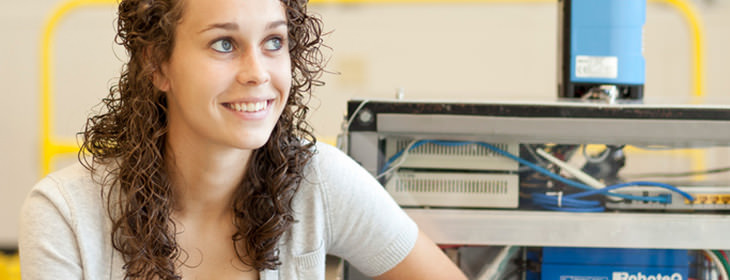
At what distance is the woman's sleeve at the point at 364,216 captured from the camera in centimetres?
107

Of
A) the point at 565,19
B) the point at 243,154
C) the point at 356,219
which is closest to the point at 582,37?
the point at 565,19

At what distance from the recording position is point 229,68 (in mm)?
939

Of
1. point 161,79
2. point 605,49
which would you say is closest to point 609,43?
point 605,49

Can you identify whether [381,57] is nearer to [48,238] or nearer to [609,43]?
[609,43]

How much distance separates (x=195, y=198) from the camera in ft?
3.62

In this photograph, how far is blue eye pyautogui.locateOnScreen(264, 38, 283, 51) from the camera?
98cm

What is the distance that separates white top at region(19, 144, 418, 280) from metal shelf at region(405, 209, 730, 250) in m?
0.11

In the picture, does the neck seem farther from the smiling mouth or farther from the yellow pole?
the yellow pole

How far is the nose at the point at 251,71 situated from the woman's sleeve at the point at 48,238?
1.09 ft

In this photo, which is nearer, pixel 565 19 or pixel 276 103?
pixel 276 103

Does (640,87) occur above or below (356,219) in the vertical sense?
above

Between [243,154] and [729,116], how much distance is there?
0.75m

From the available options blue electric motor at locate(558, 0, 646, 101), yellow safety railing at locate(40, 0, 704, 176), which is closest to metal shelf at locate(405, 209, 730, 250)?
blue electric motor at locate(558, 0, 646, 101)

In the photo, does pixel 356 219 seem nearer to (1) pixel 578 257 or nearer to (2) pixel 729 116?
(1) pixel 578 257
